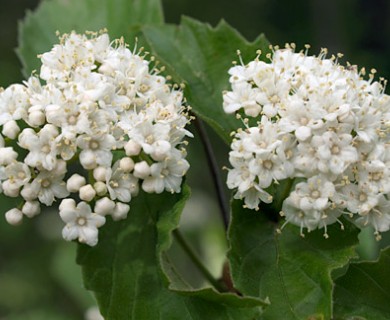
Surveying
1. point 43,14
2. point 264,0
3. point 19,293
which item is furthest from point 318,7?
point 43,14

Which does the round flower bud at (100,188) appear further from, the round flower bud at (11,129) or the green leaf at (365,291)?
the green leaf at (365,291)

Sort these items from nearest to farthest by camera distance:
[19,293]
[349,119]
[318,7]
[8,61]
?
1. [349,119]
2. [19,293]
3. [8,61]
4. [318,7]

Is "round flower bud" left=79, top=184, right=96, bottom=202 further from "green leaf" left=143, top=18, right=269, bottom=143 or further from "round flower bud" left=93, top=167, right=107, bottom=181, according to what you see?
"green leaf" left=143, top=18, right=269, bottom=143

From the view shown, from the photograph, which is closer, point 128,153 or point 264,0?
point 128,153

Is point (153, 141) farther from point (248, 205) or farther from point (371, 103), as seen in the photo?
point (371, 103)

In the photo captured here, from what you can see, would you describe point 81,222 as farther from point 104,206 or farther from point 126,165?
point 126,165

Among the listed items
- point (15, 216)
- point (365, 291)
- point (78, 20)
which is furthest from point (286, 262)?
point (78, 20)
